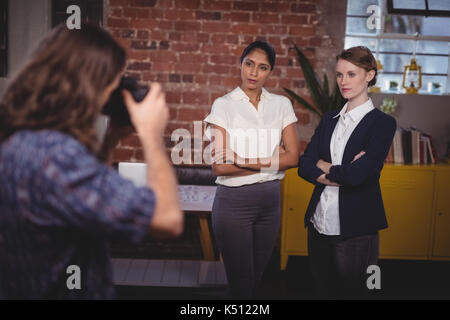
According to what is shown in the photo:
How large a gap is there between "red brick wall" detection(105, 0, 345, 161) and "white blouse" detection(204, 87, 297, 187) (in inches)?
64.2

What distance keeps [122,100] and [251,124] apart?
1172 mm

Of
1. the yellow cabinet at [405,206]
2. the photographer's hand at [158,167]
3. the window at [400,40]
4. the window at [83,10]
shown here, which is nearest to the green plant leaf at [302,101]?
the yellow cabinet at [405,206]

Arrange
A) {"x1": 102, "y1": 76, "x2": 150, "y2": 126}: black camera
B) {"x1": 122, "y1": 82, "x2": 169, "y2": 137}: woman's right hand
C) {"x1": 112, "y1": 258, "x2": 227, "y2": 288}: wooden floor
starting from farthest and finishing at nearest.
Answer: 1. {"x1": 112, "y1": 258, "x2": 227, "y2": 288}: wooden floor
2. {"x1": 102, "y1": 76, "x2": 150, "y2": 126}: black camera
3. {"x1": 122, "y1": 82, "x2": 169, "y2": 137}: woman's right hand

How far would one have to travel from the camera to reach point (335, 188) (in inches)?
79.9

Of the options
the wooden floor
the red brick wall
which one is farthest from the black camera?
the red brick wall

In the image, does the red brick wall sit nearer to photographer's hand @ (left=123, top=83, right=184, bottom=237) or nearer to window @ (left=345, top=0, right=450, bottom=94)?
window @ (left=345, top=0, right=450, bottom=94)

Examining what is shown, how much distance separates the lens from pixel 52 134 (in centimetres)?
85

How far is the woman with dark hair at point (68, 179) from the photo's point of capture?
822mm

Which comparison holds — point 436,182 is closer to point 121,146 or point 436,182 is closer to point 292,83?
point 292,83

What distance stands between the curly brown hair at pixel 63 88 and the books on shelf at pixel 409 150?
9.99ft

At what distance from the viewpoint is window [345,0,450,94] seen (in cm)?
399

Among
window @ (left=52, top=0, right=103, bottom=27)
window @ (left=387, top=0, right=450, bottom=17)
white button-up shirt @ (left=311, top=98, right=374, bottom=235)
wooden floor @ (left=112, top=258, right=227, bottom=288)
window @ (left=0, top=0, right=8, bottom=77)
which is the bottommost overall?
wooden floor @ (left=112, top=258, right=227, bottom=288)

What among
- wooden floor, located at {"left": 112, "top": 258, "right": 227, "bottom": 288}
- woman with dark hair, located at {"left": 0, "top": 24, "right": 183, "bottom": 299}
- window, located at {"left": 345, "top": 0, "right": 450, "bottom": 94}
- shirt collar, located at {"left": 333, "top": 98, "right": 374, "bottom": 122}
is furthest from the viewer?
window, located at {"left": 345, "top": 0, "right": 450, "bottom": 94}
